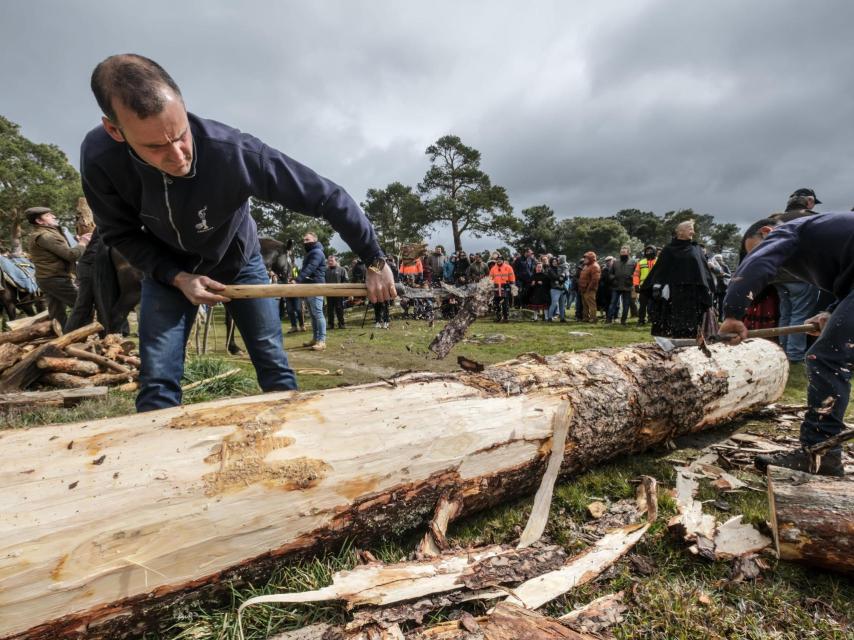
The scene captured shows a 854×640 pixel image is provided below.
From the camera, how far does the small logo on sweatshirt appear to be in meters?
2.06

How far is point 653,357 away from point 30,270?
52.5 feet

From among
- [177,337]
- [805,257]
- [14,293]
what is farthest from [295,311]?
[805,257]

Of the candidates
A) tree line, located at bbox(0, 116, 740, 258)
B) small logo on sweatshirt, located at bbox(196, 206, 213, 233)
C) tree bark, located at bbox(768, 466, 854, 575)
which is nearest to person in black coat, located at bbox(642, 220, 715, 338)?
tree bark, located at bbox(768, 466, 854, 575)

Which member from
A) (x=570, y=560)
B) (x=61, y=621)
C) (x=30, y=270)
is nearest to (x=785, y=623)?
(x=570, y=560)

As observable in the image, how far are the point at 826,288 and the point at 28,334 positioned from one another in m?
7.72

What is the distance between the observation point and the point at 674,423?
2.89 meters

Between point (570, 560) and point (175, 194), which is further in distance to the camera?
point (175, 194)

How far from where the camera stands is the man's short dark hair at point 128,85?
159 cm

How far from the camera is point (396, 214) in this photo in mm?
39344

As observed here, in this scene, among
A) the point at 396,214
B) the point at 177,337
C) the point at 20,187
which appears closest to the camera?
the point at 177,337

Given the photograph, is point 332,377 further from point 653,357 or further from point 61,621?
point 61,621

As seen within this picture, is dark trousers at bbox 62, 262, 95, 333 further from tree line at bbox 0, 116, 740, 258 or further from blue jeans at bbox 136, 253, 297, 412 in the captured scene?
tree line at bbox 0, 116, 740, 258

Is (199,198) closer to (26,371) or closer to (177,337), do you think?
(177,337)

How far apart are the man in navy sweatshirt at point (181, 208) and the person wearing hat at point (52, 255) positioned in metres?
5.04
